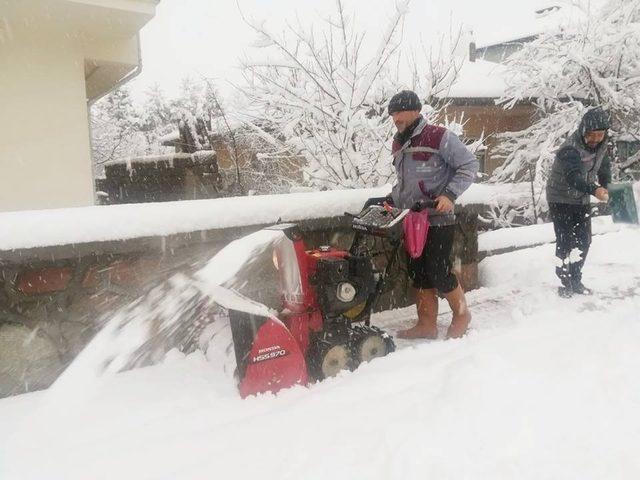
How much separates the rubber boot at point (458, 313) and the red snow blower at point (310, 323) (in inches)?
28.8

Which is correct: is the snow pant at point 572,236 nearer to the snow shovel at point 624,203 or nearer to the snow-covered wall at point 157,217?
the snow shovel at point 624,203

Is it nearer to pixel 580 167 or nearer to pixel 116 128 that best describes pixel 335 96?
pixel 580 167

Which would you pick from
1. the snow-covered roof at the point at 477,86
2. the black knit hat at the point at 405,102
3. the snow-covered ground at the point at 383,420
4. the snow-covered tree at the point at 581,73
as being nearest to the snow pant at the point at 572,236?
the snow-covered ground at the point at 383,420

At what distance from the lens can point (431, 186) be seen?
3.73m

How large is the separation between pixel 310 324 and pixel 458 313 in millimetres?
1285

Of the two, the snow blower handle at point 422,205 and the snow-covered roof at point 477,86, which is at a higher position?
the snow-covered roof at point 477,86

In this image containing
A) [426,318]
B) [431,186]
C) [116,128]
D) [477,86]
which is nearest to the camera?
[431,186]

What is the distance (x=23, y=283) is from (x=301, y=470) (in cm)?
200

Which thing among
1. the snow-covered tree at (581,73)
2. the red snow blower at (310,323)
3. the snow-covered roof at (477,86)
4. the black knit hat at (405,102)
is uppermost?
the snow-covered roof at (477,86)

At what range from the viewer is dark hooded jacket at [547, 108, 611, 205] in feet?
14.5

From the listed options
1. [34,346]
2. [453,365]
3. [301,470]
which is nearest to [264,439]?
[301,470]

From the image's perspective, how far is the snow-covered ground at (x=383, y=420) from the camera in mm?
2045

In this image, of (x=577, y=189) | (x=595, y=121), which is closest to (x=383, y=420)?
(x=577, y=189)

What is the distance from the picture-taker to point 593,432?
2.15 m
